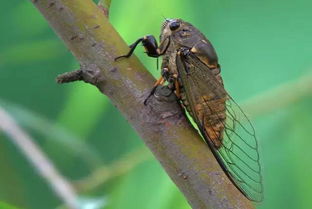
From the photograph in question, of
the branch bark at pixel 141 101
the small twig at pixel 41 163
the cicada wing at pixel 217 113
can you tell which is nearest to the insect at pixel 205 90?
the cicada wing at pixel 217 113

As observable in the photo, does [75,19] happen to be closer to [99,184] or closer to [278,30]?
[99,184]

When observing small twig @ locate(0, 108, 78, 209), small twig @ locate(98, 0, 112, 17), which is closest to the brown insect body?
small twig @ locate(98, 0, 112, 17)

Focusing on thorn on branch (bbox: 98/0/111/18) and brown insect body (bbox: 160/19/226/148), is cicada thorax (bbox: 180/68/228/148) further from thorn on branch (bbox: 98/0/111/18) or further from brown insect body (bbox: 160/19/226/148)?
thorn on branch (bbox: 98/0/111/18)

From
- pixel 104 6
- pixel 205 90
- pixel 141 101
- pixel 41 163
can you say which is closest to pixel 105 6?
pixel 104 6

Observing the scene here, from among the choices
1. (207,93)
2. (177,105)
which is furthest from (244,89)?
(177,105)

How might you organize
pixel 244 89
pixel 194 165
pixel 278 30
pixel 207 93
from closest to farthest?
pixel 194 165 < pixel 207 93 < pixel 244 89 < pixel 278 30

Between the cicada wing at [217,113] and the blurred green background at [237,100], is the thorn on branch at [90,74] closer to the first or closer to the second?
the cicada wing at [217,113]
